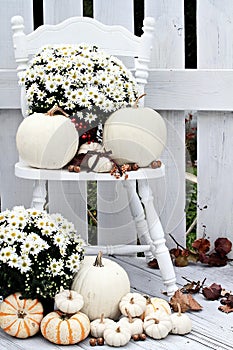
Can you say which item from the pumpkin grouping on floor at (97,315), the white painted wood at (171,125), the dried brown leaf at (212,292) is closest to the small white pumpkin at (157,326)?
the pumpkin grouping on floor at (97,315)

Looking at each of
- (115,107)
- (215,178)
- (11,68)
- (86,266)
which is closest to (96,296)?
(86,266)

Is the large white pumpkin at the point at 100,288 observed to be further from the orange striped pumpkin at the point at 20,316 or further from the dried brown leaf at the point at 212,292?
the dried brown leaf at the point at 212,292

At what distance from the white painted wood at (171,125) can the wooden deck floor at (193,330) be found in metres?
0.29

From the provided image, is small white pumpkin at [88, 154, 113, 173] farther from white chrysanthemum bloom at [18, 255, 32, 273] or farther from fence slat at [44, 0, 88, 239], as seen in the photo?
fence slat at [44, 0, 88, 239]

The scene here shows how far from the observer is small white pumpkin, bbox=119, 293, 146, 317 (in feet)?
8.49

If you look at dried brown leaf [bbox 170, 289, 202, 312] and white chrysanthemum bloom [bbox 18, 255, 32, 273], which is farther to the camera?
dried brown leaf [bbox 170, 289, 202, 312]

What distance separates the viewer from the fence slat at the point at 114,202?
328cm

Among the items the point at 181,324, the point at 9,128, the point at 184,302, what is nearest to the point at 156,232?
the point at 184,302

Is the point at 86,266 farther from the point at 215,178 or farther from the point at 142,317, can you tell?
the point at 215,178

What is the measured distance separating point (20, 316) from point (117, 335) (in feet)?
1.16

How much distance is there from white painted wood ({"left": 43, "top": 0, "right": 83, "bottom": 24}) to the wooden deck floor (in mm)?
1202

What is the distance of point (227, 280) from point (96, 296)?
77 cm

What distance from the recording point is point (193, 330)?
2.62 metres

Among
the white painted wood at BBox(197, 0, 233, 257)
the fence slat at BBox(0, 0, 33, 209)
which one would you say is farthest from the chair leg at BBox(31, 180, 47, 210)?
the white painted wood at BBox(197, 0, 233, 257)
